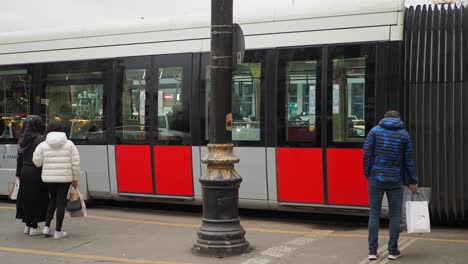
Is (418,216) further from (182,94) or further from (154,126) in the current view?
(154,126)

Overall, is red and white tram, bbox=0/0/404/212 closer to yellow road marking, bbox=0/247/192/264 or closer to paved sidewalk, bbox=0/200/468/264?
paved sidewalk, bbox=0/200/468/264

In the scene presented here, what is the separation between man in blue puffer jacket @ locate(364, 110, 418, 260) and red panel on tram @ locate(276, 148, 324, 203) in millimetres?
1745

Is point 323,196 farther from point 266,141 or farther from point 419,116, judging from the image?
point 419,116

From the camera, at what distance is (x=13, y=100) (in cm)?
1066

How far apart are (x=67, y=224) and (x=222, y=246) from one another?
3.43m

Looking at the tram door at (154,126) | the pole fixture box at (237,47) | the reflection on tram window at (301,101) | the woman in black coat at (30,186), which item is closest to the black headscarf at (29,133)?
the woman in black coat at (30,186)

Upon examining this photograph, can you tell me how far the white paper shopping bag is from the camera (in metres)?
6.07

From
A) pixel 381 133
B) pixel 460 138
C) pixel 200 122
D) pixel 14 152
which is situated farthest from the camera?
pixel 14 152

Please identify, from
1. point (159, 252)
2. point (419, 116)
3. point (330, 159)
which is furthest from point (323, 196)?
point (159, 252)

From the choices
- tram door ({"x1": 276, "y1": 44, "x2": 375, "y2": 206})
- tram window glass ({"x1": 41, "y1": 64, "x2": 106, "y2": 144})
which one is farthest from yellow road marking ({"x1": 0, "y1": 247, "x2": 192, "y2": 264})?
tram window glass ({"x1": 41, "y1": 64, "x2": 106, "y2": 144})

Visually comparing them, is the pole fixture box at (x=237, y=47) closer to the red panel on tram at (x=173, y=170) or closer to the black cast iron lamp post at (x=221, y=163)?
the black cast iron lamp post at (x=221, y=163)

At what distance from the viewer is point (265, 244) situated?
714 cm

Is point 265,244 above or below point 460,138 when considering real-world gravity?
below

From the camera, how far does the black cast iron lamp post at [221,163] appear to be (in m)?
6.48
